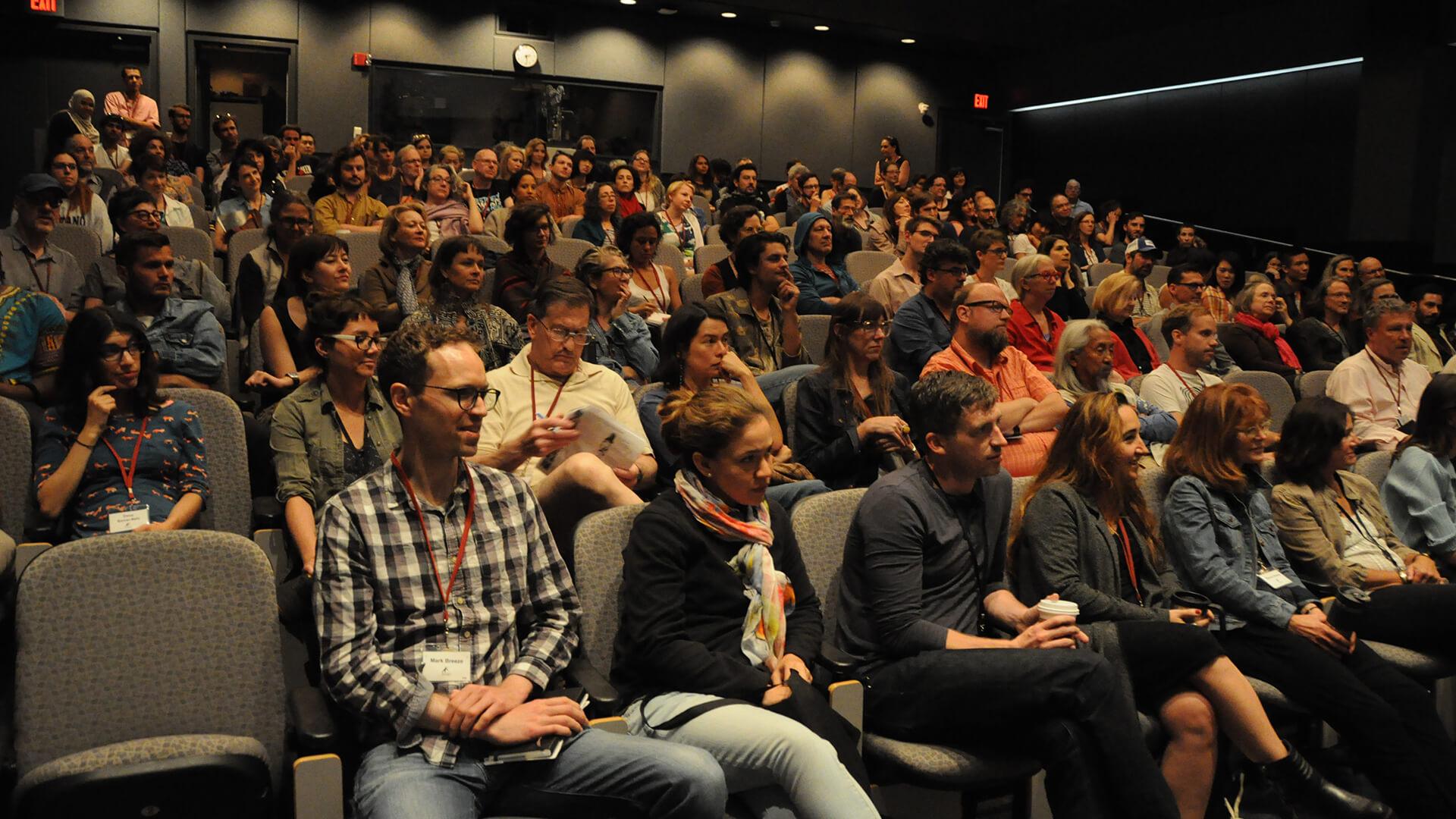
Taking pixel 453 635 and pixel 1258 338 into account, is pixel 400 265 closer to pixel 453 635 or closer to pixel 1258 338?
pixel 453 635

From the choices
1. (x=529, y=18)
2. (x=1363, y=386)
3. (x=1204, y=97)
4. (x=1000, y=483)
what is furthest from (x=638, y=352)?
(x=1204, y=97)

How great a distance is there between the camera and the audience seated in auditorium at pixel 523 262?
446 centimetres

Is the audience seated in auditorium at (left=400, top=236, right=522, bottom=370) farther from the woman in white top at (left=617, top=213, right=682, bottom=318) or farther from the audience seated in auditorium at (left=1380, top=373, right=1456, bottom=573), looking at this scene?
the audience seated in auditorium at (left=1380, top=373, right=1456, bottom=573)

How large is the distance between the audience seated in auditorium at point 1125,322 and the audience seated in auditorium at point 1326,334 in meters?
1.60

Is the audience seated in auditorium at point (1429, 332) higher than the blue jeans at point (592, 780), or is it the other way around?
the audience seated in auditorium at point (1429, 332)

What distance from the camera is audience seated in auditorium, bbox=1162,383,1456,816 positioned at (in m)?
2.72

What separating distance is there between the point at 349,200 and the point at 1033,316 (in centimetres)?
361

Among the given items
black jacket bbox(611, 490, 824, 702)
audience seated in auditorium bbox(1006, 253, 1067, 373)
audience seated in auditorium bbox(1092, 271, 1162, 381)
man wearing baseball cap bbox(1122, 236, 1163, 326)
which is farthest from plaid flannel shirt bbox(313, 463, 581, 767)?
man wearing baseball cap bbox(1122, 236, 1163, 326)

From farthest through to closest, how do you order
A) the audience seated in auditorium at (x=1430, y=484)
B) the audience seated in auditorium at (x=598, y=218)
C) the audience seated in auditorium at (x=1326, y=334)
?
the audience seated in auditorium at (x=598, y=218)
the audience seated in auditorium at (x=1326, y=334)
the audience seated in auditorium at (x=1430, y=484)

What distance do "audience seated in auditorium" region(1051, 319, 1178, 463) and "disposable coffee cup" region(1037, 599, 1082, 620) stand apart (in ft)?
4.82

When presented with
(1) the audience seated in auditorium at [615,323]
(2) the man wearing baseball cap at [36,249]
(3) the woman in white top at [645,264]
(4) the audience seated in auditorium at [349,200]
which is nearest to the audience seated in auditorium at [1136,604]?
(1) the audience seated in auditorium at [615,323]

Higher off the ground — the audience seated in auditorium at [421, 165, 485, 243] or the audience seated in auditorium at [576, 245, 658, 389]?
→ the audience seated in auditorium at [421, 165, 485, 243]

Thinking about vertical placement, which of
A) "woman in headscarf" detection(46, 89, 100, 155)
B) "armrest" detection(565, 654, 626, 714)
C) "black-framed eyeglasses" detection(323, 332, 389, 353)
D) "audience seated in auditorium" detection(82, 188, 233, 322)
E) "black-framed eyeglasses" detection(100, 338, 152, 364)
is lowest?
"armrest" detection(565, 654, 626, 714)

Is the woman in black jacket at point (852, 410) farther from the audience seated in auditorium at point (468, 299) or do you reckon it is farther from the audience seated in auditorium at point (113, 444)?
the audience seated in auditorium at point (113, 444)
